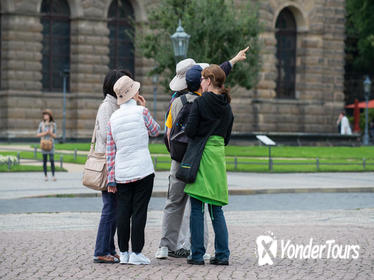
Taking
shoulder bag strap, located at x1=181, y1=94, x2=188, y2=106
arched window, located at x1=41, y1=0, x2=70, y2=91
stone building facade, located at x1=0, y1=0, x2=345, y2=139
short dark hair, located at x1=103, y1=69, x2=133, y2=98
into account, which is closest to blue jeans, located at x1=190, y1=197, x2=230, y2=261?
shoulder bag strap, located at x1=181, y1=94, x2=188, y2=106

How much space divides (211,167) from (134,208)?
33.5 inches

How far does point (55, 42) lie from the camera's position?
3809 centimetres

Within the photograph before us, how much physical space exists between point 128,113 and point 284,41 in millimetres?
35985

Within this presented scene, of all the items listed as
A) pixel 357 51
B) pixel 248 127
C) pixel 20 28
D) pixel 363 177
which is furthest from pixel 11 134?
Answer: pixel 357 51

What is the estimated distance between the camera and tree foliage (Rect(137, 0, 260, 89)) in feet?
108

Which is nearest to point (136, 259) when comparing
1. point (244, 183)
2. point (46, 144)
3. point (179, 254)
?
point (179, 254)

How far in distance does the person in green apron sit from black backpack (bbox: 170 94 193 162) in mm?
252

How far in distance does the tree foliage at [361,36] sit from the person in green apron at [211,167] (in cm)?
4075

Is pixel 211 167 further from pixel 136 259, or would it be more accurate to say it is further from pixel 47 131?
pixel 47 131

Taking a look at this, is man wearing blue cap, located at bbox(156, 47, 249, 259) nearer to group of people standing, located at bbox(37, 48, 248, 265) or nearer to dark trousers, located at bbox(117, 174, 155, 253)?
group of people standing, located at bbox(37, 48, 248, 265)

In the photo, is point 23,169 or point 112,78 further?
point 23,169

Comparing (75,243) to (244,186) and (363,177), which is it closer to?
(244,186)
